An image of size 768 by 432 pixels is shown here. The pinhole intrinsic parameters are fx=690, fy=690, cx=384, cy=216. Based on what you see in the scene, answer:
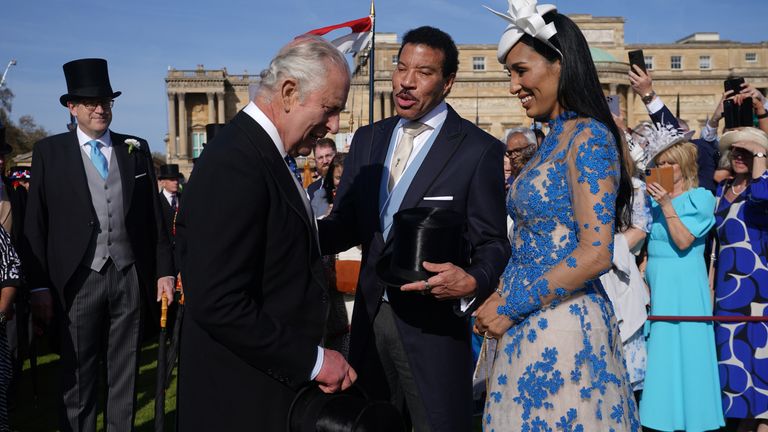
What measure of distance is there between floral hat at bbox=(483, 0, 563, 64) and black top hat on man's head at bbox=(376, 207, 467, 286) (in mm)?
791

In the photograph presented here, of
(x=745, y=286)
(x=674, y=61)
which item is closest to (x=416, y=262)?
(x=745, y=286)

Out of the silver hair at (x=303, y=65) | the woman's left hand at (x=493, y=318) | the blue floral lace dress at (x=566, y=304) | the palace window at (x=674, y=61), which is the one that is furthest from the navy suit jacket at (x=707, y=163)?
the palace window at (x=674, y=61)

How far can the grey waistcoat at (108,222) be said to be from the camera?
4.98 meters

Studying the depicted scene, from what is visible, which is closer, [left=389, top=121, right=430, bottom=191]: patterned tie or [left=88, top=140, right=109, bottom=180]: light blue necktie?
[left=389, top=121, right=430, bottom=191]: patterned tie

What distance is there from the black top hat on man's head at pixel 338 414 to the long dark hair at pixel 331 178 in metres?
5.13

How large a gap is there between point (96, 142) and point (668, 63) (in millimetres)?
89819

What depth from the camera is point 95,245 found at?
4.98 m

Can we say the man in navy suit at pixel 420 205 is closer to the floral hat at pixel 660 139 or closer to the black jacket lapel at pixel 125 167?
the black jacket lapel at pixel 125 167

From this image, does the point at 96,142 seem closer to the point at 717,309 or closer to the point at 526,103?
the point at 526,103

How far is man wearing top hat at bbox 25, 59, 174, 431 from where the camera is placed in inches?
193

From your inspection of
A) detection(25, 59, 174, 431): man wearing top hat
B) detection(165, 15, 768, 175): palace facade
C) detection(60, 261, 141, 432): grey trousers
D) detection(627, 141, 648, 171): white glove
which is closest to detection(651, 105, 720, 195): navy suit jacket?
detection(627, 141, 648, 171): white glove

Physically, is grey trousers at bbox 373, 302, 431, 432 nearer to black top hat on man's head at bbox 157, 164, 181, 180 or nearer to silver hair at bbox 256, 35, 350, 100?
silver hair at bbox 256, 35, 350, 100

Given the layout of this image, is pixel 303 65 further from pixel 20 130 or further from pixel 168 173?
pixel 20 130

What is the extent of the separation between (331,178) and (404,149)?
421 cm
